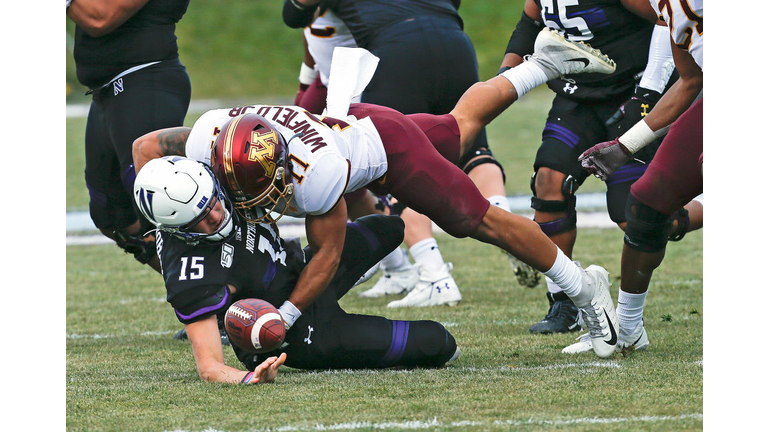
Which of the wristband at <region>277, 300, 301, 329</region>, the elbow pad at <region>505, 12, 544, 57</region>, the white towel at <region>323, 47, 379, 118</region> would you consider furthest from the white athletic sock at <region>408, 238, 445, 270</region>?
the wristband at <region>277, 300, 301, 329</region>

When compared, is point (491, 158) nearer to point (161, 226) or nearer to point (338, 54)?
point (338, 54)

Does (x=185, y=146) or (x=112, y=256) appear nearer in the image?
(x=185, y=146)

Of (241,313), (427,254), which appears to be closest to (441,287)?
(427,254)

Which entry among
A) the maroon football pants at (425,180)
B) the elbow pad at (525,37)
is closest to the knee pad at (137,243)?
the maroon football pants at (425,180)

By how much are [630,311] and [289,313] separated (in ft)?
4.46

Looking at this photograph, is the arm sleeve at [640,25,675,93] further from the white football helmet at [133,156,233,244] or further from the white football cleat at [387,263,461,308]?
the white football helmet at [133,156,233,244]

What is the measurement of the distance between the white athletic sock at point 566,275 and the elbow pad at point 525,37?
1.39 m

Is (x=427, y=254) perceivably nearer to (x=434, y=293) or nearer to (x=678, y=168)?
(x=434, y=293)

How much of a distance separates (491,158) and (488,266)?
3.83 feet

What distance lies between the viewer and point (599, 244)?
703cm

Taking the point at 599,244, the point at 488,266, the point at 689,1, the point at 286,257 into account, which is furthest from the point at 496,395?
the point at 599,244

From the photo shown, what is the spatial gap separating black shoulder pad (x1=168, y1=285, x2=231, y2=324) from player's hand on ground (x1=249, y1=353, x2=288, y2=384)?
0.87 ft

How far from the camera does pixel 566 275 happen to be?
12.3 feet

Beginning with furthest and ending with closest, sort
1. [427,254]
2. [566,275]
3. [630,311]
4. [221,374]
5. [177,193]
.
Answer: [427,254] → [630,311] → [566,275] → [221,374] → [177,193]
